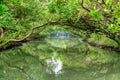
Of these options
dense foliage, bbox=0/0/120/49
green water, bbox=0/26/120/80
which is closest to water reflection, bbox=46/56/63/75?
green water, bbox=0/26/120/80

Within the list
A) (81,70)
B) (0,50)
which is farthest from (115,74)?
(0,50)

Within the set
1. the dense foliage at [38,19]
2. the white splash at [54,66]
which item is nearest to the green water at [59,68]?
the white splash at [54,66]

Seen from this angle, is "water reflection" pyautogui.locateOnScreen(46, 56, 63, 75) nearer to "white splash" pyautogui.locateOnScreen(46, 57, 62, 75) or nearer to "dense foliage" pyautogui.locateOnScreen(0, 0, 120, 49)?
"white splash" pyautogui.locateOnScreen(46, 57, 62, 75)

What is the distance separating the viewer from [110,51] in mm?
15883

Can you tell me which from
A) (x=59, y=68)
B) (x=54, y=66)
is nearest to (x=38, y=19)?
(x=54, y=66)

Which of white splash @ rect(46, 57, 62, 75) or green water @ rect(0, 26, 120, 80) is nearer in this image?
green water @ rect(0, 26, 120, 80)

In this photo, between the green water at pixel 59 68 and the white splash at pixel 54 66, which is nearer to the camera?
the green water at pixel 59 68

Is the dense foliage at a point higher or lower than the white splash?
higher

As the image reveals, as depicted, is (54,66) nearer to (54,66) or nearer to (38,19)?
(54,66)

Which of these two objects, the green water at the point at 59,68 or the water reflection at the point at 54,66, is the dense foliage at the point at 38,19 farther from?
the water reflection at the point at 54,66

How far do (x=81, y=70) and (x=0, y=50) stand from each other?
22.0 feet

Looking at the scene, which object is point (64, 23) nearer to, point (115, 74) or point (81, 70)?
point (81, 70)

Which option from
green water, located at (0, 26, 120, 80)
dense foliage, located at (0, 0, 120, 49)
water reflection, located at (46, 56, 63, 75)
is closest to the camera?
green water, located at (0, 26, 120, 80)

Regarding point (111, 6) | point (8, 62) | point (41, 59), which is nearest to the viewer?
point (111, 6)
